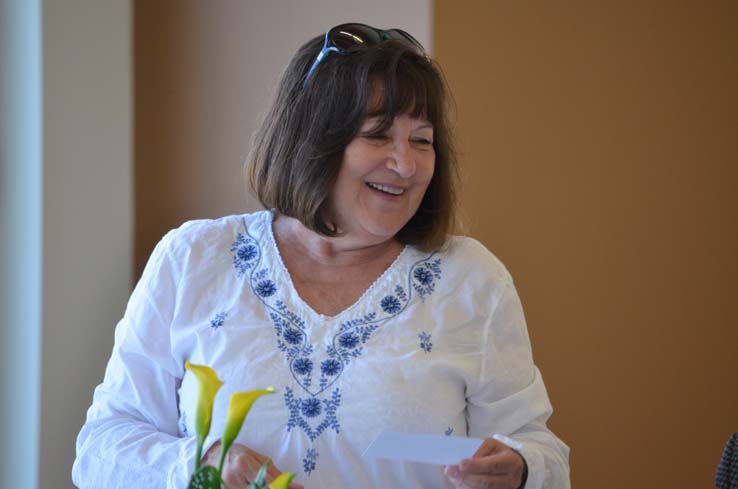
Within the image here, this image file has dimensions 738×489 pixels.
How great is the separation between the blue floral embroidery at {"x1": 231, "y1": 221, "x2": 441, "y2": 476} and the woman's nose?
0.72ft

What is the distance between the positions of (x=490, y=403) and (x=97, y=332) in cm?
98

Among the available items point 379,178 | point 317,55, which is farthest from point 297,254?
point 317,55

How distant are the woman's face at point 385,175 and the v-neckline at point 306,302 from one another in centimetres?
8

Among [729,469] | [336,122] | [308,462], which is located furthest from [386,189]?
[729,469]

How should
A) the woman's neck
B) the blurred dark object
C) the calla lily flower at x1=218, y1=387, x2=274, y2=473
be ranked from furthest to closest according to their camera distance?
the woman's neck < the blurred dark object < the calla lily flower at x1=218, y1=387, x2=274, y2=473

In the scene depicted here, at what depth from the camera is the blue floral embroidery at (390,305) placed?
165 centimetres

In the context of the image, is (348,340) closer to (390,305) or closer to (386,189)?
(390,305)

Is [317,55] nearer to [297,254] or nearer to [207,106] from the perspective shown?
[297,254]

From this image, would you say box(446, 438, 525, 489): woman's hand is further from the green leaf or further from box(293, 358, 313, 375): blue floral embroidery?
the green leaf

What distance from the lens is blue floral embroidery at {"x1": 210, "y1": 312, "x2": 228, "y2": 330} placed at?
163 cm

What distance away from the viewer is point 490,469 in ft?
4.51

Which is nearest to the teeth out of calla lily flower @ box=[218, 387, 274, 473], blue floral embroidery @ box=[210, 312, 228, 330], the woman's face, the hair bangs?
the woman's face

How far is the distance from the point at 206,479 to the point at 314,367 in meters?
0.70

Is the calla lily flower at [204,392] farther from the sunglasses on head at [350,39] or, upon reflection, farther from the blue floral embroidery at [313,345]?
the sunglasses on head at [350,39]
